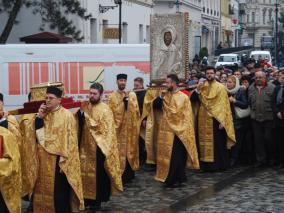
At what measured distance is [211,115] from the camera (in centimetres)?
1343

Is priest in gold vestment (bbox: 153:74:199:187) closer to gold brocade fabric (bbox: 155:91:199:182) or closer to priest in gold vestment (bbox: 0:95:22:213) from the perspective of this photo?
gold brocade fabric (bbox: 155:91:199:182)

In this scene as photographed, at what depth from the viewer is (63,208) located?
30.0ft

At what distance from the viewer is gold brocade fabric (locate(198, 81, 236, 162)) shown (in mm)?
13398

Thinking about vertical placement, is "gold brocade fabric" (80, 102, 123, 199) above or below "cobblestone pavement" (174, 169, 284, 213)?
above

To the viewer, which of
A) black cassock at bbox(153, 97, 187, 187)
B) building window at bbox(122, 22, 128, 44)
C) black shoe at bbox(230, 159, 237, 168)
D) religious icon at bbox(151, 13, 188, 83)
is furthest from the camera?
building window at bbox(122, 22, 128, 44)

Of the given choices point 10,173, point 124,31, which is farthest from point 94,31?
point 10,173

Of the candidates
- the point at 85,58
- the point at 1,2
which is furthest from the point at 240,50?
the point at 85,58

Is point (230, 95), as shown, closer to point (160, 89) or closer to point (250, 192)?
point (160, 89)

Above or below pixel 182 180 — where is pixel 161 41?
above

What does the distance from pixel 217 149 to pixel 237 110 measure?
3.45ft

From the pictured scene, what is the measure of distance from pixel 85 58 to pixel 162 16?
3.41 m

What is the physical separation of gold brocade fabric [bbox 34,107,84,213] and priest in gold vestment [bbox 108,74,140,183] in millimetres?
3251

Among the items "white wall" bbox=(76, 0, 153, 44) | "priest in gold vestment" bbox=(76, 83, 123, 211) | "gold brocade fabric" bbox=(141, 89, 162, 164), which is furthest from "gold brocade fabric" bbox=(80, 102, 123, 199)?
"white wall" bbox=(76, 0, 153, 44)

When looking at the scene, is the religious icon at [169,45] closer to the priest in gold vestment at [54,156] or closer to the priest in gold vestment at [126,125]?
the priest in gold vestment at [126,125]
